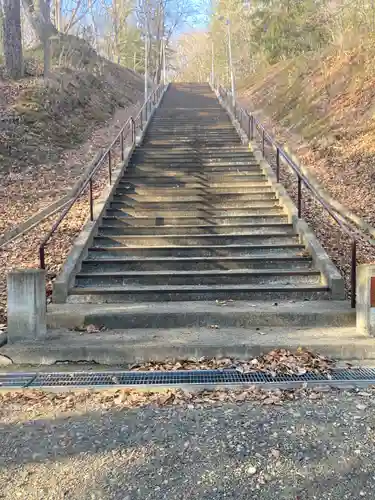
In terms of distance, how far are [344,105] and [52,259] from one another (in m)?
11.9

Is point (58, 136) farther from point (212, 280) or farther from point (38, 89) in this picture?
point (212, 280)

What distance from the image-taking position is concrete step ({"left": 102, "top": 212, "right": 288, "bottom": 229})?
9125 mm

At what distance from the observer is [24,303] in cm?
545

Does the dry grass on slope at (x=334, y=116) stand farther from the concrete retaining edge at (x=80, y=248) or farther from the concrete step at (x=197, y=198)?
the concrete retaining edge at (x=80, y=248)

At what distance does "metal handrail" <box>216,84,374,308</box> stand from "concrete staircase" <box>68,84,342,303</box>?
1.70 ft

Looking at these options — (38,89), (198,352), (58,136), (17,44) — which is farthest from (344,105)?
(198,352)

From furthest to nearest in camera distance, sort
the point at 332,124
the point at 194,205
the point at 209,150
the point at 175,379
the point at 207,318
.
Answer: the point at 332,124
the point at 209,150
the point at 194,205
the point at 207,318
the point at 175,379

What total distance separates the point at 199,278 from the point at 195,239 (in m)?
1.39

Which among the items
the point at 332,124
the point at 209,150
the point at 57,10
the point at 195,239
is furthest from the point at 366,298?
the point at 57,10

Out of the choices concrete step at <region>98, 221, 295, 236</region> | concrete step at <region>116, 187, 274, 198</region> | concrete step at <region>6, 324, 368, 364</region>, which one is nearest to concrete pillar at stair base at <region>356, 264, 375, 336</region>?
concrete step at <region>6, 324, 368, 364</region>

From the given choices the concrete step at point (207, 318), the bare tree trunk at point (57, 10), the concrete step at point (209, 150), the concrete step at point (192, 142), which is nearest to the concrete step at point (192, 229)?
the concrete step at point (207, 318)

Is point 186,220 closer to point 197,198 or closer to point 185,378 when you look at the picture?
point 197,198

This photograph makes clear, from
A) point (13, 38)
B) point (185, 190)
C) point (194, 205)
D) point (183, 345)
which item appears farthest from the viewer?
point (13, 38)

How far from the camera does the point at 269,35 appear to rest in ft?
96.6
